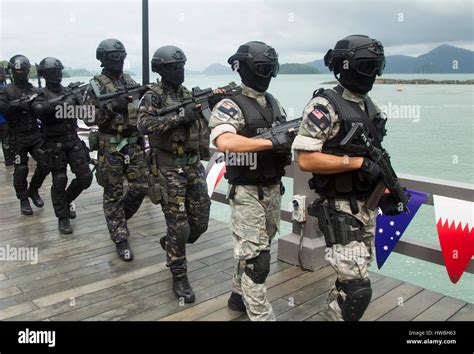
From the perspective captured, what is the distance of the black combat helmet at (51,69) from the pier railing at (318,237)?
10.6 ft

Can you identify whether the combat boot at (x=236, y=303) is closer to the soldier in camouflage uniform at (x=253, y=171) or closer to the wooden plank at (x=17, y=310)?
the soldier in camouflage uniform at (x=253, y=171)

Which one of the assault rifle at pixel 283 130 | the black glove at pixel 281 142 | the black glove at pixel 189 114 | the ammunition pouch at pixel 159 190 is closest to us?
the black glove at pixel 281 142

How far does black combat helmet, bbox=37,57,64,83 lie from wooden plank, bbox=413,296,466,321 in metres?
4.90

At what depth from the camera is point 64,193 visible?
571cm

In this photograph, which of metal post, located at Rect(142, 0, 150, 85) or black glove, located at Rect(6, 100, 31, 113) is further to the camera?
metal post, located at Rect(142, 0, 150, 85)

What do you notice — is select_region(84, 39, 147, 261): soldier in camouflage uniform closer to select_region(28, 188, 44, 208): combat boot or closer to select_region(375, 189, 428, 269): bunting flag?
select_region(28, 188, 44, 208): combat boot

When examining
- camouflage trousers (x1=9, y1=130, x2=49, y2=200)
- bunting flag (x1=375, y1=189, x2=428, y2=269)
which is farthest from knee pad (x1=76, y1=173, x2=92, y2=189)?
bunting flag (x1=375, y1=189, x2=428, y2=269)

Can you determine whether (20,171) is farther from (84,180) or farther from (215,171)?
(215,171)

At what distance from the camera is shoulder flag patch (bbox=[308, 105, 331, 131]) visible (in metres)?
2.67

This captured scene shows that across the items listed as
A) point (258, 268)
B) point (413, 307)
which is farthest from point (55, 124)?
point (413, 307)

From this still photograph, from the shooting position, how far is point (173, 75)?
3898 mm

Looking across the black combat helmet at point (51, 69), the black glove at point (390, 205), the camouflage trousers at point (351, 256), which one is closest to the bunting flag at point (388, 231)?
the black glove at point (390, 205)

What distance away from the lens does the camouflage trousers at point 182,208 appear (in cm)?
383
